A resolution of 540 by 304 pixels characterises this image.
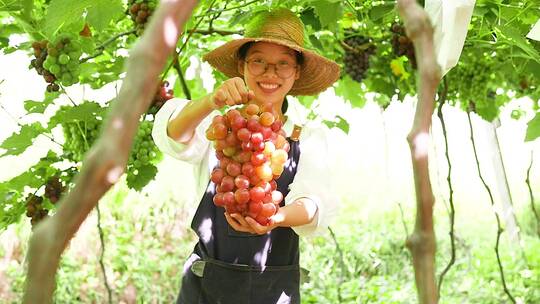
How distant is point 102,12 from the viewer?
1.27 metres

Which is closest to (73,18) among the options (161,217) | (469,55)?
(469,55)

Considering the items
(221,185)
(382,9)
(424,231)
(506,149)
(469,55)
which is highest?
(506,149)

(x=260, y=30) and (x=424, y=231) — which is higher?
(x=260, y=30)

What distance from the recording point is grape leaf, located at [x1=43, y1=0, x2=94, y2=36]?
1.14 metres

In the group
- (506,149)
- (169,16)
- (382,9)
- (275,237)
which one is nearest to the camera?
(169,16)

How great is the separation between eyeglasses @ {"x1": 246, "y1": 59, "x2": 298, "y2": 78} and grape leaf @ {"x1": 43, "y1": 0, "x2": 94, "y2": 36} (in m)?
0.31

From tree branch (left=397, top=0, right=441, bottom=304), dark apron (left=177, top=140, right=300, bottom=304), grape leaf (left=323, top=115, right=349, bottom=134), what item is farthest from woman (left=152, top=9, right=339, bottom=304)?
grape leaf (left=323, top=115, right=349, bottom=134)

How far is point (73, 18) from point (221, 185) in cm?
46

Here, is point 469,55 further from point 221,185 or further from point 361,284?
point 361,284

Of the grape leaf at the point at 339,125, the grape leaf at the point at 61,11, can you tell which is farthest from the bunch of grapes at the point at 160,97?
the grape leaf at the point at 339,125

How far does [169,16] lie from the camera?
0.84 ft

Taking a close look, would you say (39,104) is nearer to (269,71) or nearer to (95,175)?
(269,71)

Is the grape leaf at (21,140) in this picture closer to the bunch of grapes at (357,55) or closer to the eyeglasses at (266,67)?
the eyeglasses at (266,67)

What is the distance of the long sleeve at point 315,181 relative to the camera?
123cm
